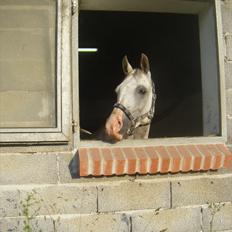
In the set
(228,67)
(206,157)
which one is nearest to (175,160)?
(206,157)

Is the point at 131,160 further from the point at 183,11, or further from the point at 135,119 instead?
the point at 183,11

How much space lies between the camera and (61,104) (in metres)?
3.18

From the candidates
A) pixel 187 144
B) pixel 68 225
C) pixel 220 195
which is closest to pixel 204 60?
pixel 187 144

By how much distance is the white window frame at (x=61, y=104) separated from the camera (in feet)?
10.2

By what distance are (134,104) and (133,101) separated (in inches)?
1.0

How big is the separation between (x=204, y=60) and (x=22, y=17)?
4.99 feet

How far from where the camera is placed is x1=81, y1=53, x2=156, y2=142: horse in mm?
3555

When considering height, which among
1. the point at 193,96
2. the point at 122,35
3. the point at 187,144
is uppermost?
the point at 122,35

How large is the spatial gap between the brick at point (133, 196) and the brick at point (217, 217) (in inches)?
13.3

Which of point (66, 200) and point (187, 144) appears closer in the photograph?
point (66, 200)

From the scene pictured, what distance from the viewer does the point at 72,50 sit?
10.8 ft

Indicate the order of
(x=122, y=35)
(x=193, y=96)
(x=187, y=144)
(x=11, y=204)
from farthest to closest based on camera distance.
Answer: (x=122, y=35), (x=193, y=96), (x=187, y=144), (x=11, y=204)

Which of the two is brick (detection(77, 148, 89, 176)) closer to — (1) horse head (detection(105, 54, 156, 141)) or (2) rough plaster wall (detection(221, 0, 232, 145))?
(1) horse head (detection(105, 54, 156, 141))

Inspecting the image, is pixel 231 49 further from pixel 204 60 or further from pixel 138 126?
pixel 138 126
